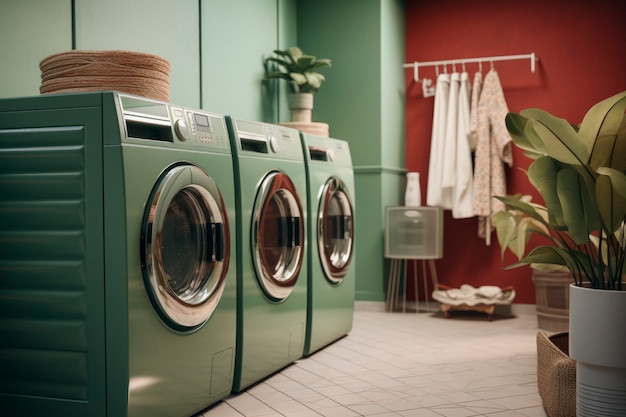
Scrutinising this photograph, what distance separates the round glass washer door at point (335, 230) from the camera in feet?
12.2

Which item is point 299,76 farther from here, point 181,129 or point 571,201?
point 571,201

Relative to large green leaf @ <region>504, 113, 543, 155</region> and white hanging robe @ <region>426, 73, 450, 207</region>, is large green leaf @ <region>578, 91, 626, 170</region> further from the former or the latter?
white hanging robe @ <region>426, 73, 450, 207</region>

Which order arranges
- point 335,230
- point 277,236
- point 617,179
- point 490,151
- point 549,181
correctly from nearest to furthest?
point 617,179
point 549,181
point 277,236
point 335,230
point 490,151

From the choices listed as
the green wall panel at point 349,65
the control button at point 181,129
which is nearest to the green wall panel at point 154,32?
the control button at point 181,129

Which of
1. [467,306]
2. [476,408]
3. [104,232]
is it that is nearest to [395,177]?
[467,306]

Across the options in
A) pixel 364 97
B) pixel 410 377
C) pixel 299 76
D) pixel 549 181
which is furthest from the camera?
pixel 364 97

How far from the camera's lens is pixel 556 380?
240 cm

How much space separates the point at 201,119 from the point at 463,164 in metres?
2.77

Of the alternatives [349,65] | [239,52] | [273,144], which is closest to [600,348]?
[273,144]

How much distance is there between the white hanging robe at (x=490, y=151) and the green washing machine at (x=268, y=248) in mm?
1826

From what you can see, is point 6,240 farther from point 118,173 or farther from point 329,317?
point 329,317

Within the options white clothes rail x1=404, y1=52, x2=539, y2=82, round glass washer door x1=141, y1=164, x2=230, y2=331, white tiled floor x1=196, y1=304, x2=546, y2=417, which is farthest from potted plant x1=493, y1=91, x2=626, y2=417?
white clothes rail x1=404, y1=52, x2=539, y2=82

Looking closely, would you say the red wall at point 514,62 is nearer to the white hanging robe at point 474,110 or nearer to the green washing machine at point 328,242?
the white hanging robe at point 474,110

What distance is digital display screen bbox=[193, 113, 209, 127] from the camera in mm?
2548
